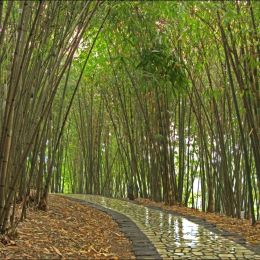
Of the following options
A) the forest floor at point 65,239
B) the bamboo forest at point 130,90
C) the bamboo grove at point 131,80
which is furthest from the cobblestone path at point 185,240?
the bamboo grove at point 131,80

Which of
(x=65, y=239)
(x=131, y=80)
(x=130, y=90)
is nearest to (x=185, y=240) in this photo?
(x=65, y=239)

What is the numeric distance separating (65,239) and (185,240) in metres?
1.12

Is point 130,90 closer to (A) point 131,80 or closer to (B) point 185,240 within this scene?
(A) point 131,80

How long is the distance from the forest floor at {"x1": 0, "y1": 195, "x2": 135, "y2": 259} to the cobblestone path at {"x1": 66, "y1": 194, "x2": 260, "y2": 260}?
309 mm

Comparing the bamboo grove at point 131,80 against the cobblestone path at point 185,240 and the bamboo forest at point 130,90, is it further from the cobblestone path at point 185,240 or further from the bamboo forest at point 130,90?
the cobblestone path at point 185,240

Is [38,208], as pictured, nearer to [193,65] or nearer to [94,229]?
[94,229]

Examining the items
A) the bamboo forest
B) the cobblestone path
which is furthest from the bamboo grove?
the cobblestone path

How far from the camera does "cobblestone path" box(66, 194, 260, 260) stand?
343 cm

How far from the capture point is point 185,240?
405 cm

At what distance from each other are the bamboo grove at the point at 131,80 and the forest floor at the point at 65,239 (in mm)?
225

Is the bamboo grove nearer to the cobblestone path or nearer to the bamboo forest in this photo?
the bamboo forest

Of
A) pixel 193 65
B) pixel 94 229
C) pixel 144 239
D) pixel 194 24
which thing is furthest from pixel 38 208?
pixel 193 65

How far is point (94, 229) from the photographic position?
4.78 metres

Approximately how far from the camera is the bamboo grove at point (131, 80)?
149 inches
